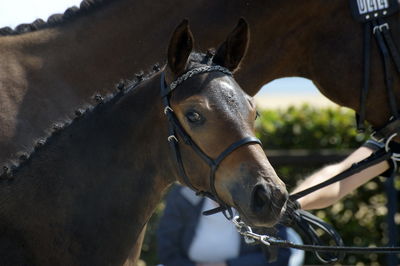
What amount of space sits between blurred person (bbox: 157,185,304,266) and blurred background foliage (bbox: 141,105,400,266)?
2161 millimetres

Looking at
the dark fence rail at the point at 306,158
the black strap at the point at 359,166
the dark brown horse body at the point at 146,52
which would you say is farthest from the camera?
the dark fence rail at the point at 306,158

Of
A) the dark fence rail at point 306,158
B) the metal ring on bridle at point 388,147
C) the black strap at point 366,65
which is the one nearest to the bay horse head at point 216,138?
the black strap at point 366,65

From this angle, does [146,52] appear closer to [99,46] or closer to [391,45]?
[99,46]

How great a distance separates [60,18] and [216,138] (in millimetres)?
1391

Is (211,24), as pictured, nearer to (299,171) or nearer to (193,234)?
(193,234)

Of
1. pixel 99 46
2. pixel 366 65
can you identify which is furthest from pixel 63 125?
pixel 366 65

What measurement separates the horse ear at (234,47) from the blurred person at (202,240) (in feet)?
5.24

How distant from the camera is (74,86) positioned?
367 cm

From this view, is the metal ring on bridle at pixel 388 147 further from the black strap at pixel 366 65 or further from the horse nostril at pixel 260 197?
the horse nostril at pixel 260 197

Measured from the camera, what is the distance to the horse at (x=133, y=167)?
2748 millimetres

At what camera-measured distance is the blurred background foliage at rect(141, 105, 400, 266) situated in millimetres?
6762

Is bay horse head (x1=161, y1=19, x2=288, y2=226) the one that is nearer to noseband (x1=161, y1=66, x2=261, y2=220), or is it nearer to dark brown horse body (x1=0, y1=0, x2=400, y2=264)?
noseband (x1=161, y1=66, x2=261, y2=220)

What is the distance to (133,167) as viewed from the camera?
2.95 meters

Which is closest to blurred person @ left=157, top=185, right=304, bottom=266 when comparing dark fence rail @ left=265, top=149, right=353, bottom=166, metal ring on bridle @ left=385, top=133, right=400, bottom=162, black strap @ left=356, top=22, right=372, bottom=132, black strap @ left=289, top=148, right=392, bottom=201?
black strap @ left=289, top=148, right=392, bottom=201
